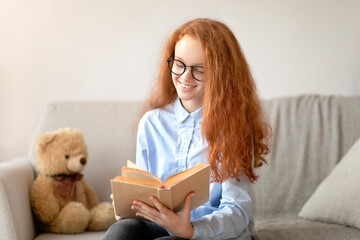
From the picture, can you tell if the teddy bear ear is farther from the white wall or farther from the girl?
the white wall


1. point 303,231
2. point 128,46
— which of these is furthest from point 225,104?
point 128,46

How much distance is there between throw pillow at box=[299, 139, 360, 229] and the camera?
5.23 ft

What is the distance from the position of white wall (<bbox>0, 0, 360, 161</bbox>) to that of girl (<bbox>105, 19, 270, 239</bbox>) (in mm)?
1000

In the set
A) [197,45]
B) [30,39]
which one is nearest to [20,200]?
[197,45]

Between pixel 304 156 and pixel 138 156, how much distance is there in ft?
2.79

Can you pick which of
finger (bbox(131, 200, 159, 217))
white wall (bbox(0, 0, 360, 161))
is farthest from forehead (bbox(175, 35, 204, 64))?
white wall (bbox(0, 0, 360, 161))

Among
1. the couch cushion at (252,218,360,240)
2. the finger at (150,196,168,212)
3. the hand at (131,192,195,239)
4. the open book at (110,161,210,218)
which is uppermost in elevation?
the open book at (110,161,210,218)

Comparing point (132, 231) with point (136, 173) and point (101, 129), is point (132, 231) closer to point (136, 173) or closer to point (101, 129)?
point (136, 173)

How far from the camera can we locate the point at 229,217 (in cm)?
120

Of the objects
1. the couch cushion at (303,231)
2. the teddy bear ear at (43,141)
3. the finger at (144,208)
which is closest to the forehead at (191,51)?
the finger at (144,208)

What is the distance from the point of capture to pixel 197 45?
1.25 meters

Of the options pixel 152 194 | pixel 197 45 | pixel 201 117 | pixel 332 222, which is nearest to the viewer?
pixel 152 194

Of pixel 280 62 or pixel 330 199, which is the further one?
pixel 280 62

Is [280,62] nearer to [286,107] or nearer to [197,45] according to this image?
[286,107]
